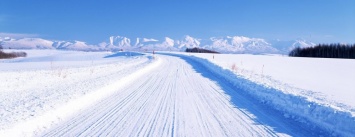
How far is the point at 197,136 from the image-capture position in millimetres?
6195

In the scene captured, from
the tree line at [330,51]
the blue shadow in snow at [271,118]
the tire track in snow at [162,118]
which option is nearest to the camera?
the tire track in snow at [162,118]

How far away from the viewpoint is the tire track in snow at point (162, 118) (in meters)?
6.50

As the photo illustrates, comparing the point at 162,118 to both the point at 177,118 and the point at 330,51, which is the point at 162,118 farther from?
the point at 330,51

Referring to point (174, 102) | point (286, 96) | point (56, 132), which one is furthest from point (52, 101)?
point (286, 96)

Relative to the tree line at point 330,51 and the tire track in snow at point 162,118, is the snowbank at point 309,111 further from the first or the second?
the tree line at point 330,51

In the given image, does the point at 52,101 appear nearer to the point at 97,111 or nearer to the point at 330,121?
the point at 97,111

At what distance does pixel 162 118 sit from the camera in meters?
7.71

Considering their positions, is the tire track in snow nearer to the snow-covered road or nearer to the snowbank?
the snow-covered road

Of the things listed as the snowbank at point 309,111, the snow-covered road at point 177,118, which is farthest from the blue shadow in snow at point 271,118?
the snowbank at point 309,111

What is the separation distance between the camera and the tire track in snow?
6504 mm

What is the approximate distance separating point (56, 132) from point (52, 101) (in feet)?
9.18

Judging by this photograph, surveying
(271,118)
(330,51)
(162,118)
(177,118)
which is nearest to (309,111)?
(271,118)

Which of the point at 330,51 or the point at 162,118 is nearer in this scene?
the point at 162,118

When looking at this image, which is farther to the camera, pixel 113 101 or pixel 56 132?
pixel 113 101
